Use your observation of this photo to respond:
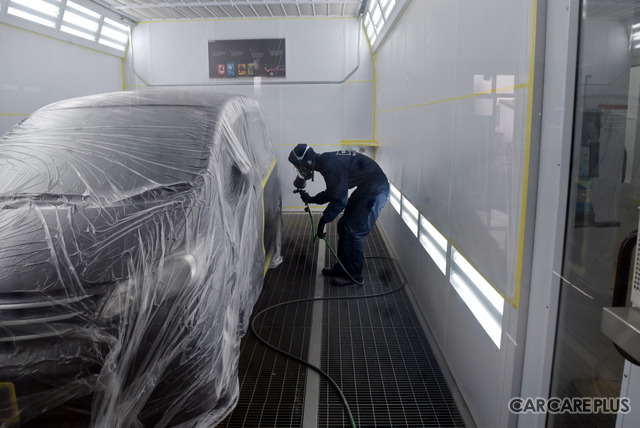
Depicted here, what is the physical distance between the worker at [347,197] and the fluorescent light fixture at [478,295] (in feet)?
5.31

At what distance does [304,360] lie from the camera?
2.77m

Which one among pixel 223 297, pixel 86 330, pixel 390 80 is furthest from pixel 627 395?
pixel 390 80

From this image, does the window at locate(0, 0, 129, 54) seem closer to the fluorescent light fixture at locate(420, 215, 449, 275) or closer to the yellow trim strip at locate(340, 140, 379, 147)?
the yellow trim strip at locate(340, 140, 379, 147)

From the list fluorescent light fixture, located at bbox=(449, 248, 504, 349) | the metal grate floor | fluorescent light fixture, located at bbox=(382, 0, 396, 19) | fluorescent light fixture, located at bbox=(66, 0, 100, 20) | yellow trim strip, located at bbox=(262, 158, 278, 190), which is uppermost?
fluorescent light fixture, located at bbox=(382, 0, 396, 19)

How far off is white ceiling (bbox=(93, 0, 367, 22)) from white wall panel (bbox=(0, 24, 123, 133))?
0.93 meters

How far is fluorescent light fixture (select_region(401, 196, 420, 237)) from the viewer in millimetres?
3689

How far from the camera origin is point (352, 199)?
4.21m

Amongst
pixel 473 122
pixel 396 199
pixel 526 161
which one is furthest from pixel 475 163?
pixel 396 199

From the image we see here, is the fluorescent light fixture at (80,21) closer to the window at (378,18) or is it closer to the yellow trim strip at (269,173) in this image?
the yellow trim strip at (269,173)

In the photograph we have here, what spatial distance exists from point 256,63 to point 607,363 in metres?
4.98

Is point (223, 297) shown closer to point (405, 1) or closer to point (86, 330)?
point (86, 330)

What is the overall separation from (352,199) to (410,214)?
0.61 meters

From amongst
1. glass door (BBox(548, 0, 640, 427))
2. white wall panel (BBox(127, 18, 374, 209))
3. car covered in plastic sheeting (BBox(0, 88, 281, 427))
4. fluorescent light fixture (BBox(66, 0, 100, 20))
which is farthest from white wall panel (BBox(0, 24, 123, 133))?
glass door (BBox(548, 0, 640, 427))

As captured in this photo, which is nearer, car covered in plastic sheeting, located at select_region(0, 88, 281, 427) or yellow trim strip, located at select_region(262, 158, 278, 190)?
car covered in plastic sheeting, located at select_region(0, 88, 281, 427)
